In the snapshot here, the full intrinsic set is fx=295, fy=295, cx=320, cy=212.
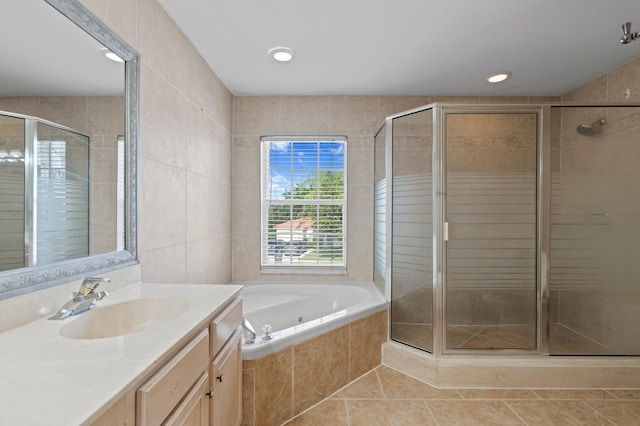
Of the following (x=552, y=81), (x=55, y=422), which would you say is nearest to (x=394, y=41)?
(x=552, y=81)

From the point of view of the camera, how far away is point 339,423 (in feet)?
5.61

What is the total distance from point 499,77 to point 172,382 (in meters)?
3.06

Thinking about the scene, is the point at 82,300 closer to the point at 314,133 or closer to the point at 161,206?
the point at 161,206

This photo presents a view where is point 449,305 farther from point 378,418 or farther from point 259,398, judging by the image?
point 259,398

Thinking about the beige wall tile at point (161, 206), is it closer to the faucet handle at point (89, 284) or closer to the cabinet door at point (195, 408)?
the faucet handle at point (89, 284)

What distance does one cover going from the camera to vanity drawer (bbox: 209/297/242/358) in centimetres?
115

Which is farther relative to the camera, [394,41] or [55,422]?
[394,41]

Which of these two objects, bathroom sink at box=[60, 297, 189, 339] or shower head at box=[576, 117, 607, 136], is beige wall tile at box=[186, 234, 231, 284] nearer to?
bathroom sink at box=[60, 297, 189, 339]

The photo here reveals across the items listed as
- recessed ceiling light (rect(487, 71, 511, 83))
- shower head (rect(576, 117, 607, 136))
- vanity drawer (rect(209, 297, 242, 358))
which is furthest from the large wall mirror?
shower head (rect(576, 117, 607, 136))

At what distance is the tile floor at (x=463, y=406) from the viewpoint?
1741mm

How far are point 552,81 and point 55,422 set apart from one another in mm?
3596

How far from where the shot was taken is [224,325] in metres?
1.25

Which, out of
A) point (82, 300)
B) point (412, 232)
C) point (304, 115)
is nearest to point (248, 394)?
point (82, 300)

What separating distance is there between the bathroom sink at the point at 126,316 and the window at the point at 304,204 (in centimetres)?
174
